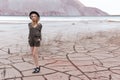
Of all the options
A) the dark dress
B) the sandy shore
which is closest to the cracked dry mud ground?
the sandy shore

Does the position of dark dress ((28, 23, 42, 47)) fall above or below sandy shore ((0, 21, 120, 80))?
above

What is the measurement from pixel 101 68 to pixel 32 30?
1.40 m

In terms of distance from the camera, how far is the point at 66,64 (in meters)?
5.13

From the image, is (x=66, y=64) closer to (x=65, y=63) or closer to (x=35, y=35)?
(x=65, y=63)

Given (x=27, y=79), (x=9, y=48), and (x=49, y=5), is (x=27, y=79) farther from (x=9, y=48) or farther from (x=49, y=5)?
(x=49, y=5)

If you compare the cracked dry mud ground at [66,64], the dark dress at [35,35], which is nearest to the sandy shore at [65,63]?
the cracked dry mud ground at [66,64]

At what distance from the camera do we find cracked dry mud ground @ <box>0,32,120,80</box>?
4.34 m

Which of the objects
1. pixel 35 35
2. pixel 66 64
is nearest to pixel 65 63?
pixel 66 64

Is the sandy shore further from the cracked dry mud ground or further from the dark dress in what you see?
the dark dress

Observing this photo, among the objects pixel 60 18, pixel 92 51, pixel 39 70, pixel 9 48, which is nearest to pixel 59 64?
pixel 39 70

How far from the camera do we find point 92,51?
649 cm

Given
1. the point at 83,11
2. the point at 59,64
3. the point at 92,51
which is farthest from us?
the point at 83,11

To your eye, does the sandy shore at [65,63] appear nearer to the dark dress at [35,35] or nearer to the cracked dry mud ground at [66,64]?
the cracked dry mud ground at [66,64]

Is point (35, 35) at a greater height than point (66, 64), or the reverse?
point (35, 35)
